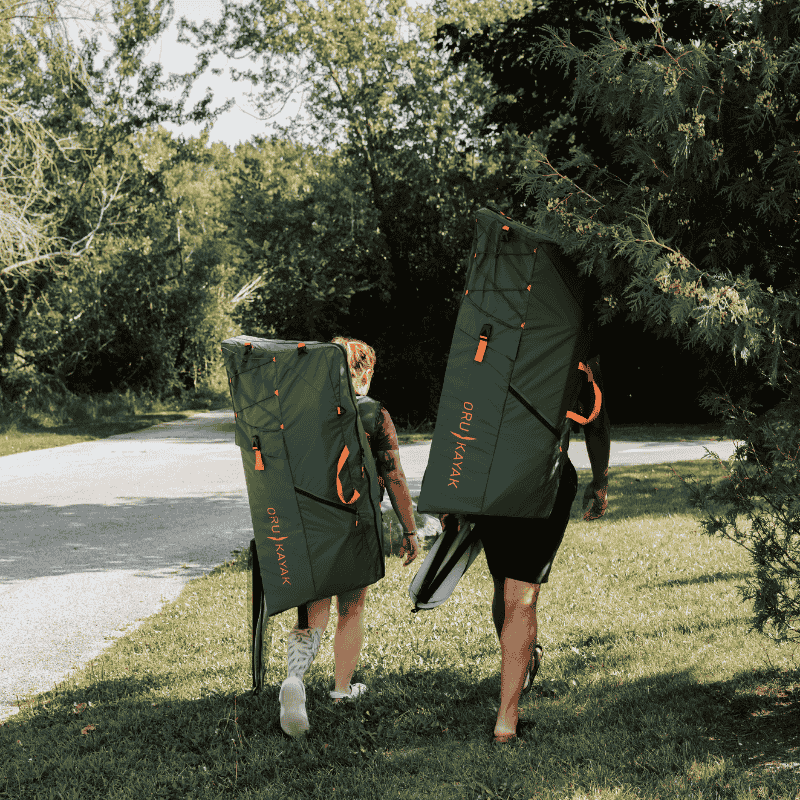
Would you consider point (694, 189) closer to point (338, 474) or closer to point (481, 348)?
point (481, 348)

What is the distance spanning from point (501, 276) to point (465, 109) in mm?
19609

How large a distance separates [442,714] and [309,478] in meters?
1.29

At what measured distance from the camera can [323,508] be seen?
3521 mm

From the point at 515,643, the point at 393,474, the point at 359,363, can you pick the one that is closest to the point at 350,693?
→ the point at 515,643

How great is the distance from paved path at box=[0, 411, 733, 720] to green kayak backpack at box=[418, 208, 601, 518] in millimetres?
2723

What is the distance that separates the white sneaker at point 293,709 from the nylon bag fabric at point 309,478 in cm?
33

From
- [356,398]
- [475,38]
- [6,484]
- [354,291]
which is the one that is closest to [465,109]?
[354,291]

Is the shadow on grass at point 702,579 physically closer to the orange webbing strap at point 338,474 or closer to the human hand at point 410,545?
the human hand at point 410,545

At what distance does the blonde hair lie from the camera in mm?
3812

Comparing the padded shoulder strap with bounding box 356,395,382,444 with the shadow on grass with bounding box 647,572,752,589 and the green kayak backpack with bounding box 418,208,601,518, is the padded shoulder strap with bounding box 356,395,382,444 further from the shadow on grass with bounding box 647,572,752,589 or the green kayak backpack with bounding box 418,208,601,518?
the shadow on grass with bounding box 647,572,752,589

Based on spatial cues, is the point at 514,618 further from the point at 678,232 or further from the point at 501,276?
the point at 678,232

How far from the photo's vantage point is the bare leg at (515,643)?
335 cm

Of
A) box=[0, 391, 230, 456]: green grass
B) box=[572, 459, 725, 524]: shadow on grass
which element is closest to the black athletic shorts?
box=[572, 459, 725, 524]: shadow on grass

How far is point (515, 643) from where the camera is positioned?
336 centimetres
